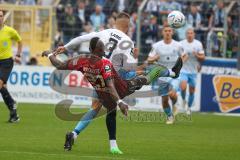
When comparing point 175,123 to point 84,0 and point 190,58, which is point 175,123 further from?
point 84,0

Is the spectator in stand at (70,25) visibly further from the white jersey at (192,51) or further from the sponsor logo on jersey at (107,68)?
the sponsor logo on jersey at (107,68)

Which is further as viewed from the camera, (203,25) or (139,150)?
(203,25)

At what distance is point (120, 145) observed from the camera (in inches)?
605

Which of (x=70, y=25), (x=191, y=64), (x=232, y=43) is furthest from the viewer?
(x=70, y=25)

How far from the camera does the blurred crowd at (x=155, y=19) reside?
2886 cm

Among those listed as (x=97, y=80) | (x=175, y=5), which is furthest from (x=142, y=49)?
(x=97, y=80)

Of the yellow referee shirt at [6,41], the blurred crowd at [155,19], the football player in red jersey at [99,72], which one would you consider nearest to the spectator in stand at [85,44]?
the blurred crowd at [155,19]

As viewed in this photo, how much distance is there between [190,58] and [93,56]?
38.4ft

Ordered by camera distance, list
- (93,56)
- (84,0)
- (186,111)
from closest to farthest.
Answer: (93,56)
(186,111)
(84,0)

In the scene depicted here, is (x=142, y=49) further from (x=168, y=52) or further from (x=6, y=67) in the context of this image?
(x=6, y=67)

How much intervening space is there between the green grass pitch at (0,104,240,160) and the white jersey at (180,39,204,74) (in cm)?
230

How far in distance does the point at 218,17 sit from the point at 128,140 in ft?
45.1

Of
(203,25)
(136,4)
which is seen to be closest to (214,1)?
(203,25)

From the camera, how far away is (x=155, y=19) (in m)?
29.7
